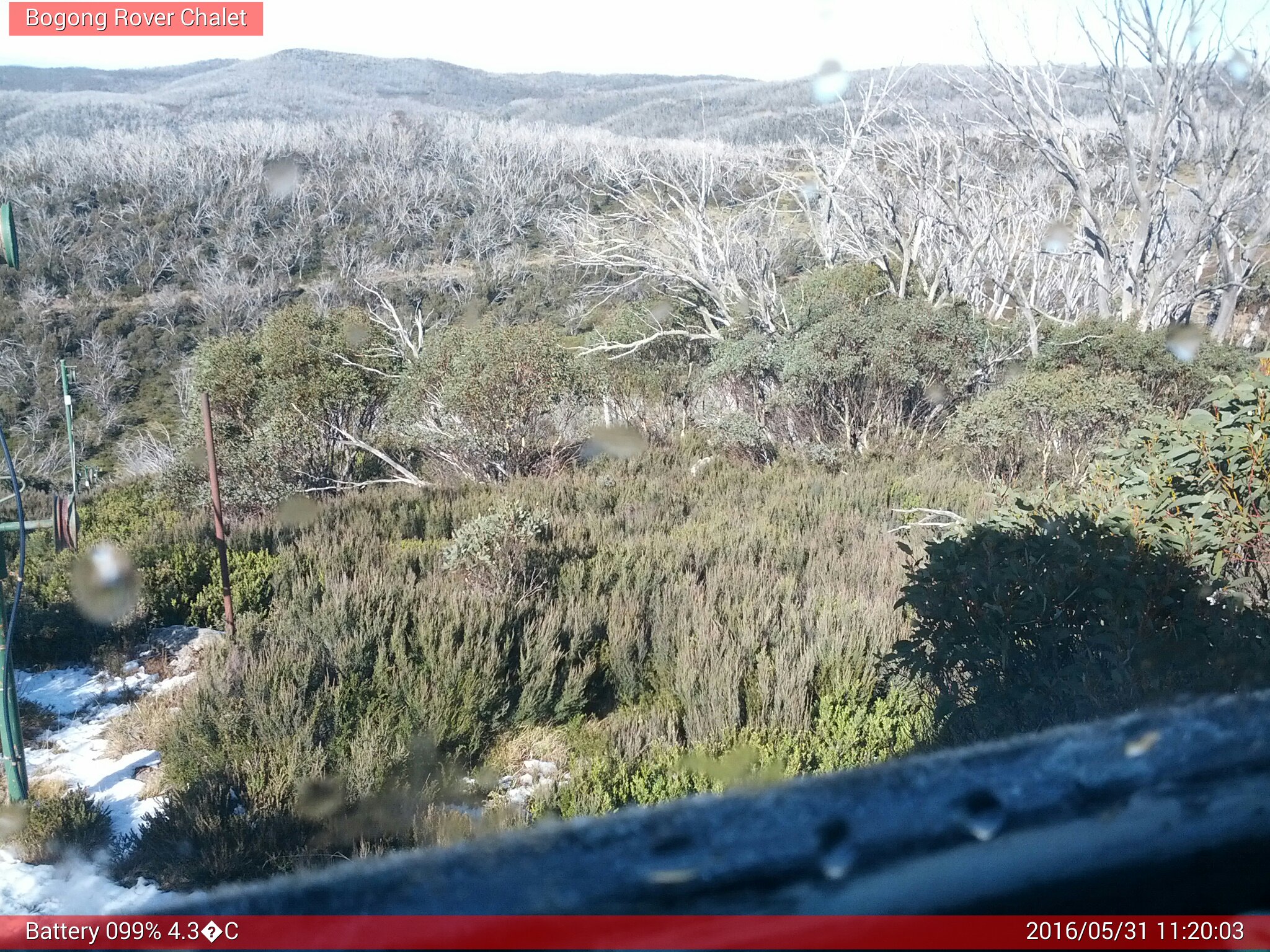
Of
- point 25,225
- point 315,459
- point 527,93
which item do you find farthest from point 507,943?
point 527,93

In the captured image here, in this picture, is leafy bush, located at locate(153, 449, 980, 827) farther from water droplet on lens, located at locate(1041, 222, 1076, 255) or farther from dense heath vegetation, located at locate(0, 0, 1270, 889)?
water droplet on lens, located at locate(1041, 222, 1076, 255)

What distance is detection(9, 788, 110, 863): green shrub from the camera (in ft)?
11.8

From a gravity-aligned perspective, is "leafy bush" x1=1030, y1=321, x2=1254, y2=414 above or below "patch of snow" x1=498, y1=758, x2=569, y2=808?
above

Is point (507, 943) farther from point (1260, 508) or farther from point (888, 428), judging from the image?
point (888, 428)

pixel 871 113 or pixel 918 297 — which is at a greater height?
pixel 871 113

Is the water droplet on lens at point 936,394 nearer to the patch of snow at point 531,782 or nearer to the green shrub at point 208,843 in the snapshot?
the patch of snow at point 531,782

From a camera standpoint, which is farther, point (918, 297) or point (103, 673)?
point (918, 297)

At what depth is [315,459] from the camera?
442 inches

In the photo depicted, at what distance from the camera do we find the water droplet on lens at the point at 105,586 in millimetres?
6137

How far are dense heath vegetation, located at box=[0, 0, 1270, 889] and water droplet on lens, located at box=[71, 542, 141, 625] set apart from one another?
5.8 inches

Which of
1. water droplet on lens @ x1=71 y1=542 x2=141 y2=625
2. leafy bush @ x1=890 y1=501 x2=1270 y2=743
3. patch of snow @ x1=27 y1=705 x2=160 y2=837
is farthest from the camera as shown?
water droplet on lens @ x1=71 y1=542 x2=141 y2=625

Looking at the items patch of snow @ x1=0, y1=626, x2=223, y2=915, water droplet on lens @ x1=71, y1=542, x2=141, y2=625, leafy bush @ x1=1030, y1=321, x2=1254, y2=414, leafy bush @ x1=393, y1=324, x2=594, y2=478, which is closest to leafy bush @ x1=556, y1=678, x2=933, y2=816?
patch of snow @ x1=0, y1=626, x2=223, y2=915

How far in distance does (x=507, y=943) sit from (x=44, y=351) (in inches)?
1187

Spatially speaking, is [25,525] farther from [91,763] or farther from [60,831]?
[91,763]
